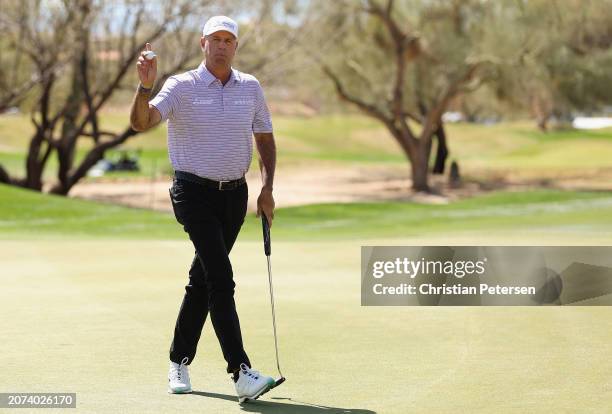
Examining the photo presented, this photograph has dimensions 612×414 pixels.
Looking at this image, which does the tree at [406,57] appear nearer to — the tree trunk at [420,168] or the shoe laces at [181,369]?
the tree trunk at [420,168]

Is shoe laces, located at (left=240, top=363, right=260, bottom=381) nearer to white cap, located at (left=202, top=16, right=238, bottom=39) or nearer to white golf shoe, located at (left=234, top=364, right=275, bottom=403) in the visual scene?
white golf shoe, located at (left=234, top=364, right=275, bottom=403)

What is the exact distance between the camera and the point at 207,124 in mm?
6984

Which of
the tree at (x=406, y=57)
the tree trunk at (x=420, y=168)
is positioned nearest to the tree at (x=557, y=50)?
the tree at (x=406, y=57)

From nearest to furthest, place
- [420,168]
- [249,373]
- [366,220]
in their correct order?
[249,373] < [366,220] < [420,168]

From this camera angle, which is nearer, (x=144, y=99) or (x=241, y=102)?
(x=144, y=99)

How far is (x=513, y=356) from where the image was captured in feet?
27.8

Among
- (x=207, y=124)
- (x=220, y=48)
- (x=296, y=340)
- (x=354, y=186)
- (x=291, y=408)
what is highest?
(x=220, y=48)

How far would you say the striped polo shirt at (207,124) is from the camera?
697 cm

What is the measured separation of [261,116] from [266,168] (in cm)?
30

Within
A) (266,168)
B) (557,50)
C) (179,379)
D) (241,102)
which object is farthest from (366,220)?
(241,102)

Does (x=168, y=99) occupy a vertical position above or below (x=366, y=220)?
above

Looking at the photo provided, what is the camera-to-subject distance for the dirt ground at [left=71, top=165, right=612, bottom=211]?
48750 millimetres

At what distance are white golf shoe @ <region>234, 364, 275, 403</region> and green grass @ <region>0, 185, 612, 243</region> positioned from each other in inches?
478

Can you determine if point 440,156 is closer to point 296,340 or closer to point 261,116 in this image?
point 296,340
